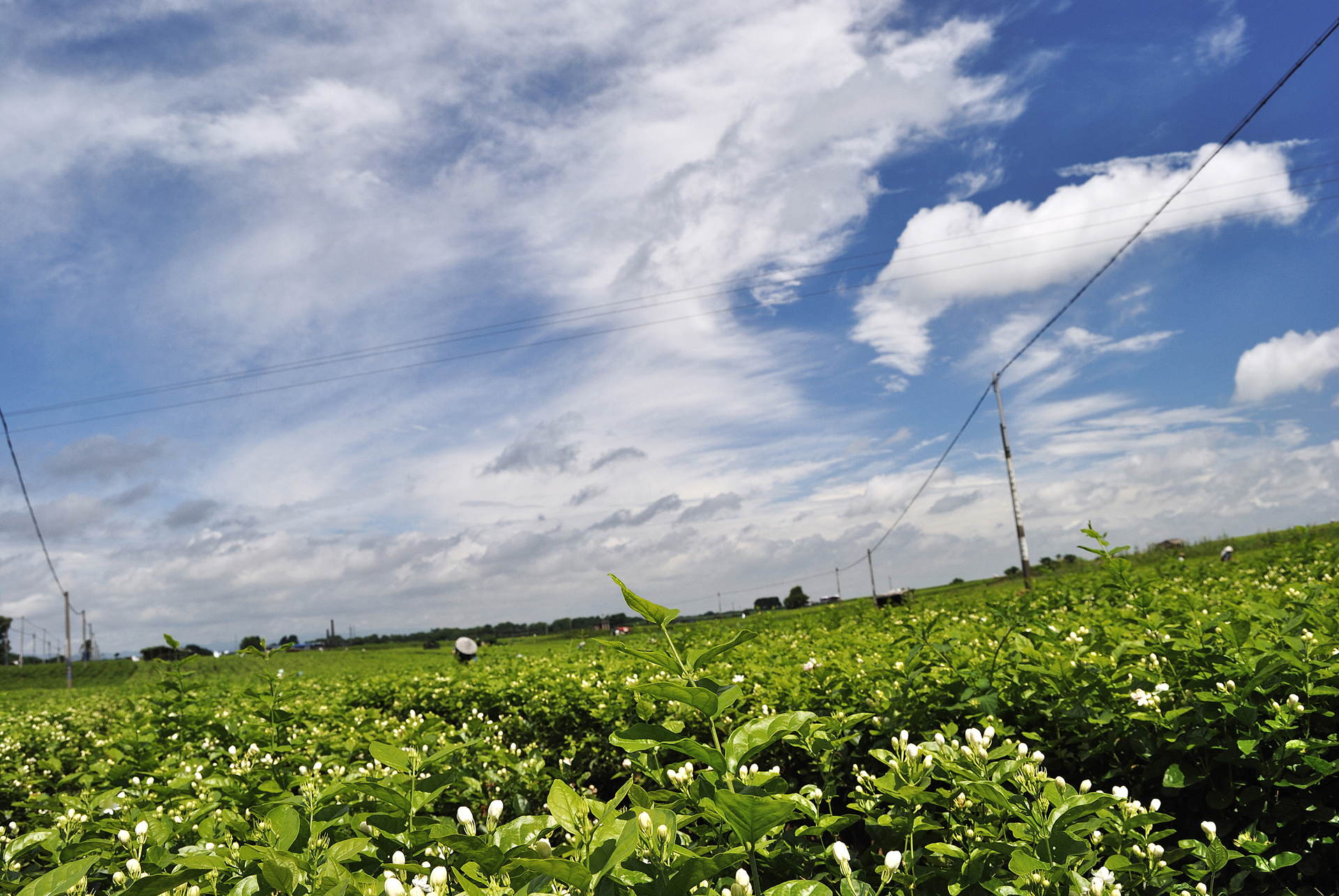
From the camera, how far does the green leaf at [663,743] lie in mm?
1594

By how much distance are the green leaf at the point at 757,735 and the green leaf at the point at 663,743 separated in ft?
0.11

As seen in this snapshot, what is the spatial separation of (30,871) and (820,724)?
3364 mm

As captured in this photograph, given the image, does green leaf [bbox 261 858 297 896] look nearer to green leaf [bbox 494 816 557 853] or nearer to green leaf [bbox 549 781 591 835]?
green leaf [bbox 494 816 557 853]

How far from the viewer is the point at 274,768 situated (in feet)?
12.6

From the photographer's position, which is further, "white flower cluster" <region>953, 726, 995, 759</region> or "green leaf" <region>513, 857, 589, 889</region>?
"white flower cluster" <region>953, 726, 995, 759</region>

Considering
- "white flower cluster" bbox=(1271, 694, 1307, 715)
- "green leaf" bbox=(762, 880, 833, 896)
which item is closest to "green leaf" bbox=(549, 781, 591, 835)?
"green leaf" bbox=(762, 880, 833, 896)

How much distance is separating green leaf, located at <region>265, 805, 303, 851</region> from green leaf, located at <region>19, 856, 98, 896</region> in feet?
1.19

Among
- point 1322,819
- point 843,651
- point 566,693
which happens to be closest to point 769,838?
point 1322,819

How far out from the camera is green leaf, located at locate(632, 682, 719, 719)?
1.47 meters

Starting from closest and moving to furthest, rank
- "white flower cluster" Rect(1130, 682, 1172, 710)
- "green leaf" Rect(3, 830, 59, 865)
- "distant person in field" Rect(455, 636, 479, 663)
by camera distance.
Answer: "green leaf" Rect(3, 830, 59, 865) → "white flower cluster" Rect(1130, 682, 1172, 710) → "distant person in field" Rect(455, 636, 479, 663)

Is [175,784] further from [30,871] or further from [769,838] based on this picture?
[769,838]

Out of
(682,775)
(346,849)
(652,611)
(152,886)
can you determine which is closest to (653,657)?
(652,611)

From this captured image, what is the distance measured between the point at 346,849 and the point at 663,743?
91cm

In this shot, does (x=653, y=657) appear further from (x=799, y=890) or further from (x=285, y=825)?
(x=285, y=825)
